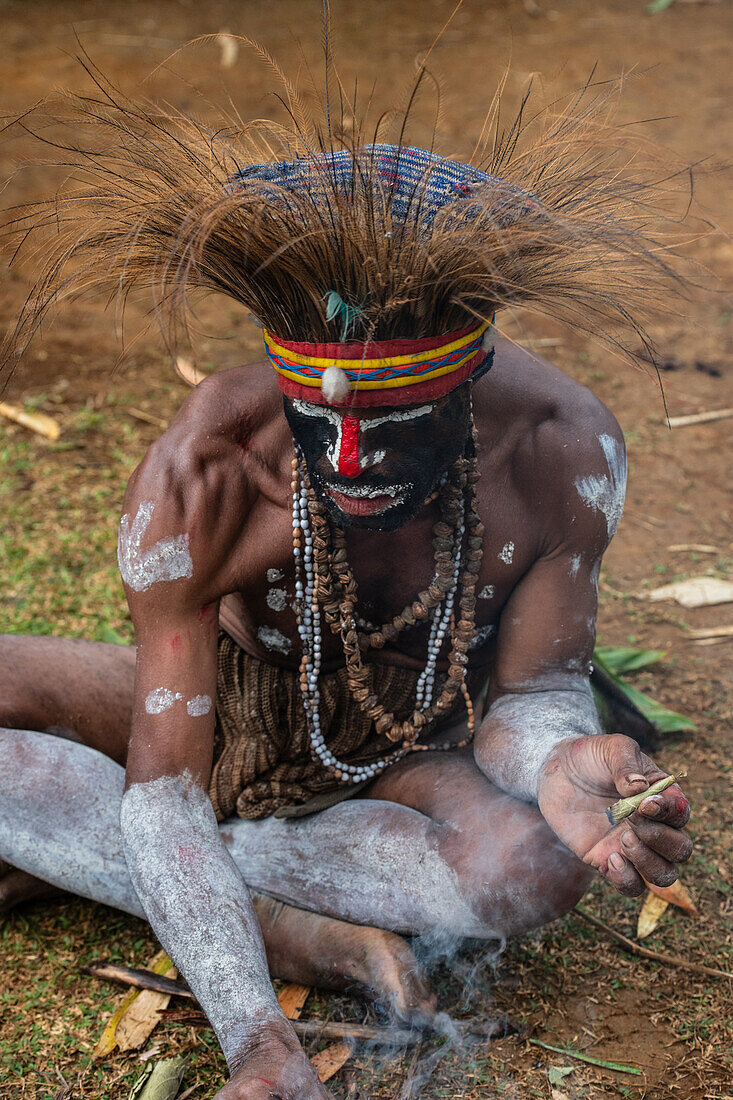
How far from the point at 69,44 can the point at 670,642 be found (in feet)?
23.9

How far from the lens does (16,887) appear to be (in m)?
2.44

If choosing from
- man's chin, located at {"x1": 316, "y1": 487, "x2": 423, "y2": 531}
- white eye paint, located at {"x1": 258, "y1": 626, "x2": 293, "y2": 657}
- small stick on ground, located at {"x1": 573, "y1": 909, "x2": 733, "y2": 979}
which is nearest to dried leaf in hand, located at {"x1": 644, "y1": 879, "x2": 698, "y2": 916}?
small stick on ground, located at {"x1": 573, "y1": 909, "x2": 733, "y2": 979}

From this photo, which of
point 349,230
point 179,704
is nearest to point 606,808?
point 179,704

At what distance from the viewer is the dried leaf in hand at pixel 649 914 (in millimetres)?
2428

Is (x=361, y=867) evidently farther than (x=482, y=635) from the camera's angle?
No

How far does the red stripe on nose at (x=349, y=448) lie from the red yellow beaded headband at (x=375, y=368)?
1.3 inches

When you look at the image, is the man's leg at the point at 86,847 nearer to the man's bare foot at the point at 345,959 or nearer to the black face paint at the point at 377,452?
the man's bare foot at the point at 345,959

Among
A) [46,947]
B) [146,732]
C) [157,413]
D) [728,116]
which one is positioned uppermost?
[728,116]

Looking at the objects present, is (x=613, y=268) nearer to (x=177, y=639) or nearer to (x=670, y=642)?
(x=177, y=639)

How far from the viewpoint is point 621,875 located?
173 centimetres

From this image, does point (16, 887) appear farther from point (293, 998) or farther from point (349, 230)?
point (349, 230)

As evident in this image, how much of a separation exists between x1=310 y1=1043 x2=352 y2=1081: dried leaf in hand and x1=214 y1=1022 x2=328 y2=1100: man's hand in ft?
1.17

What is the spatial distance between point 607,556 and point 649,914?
1610 millimetres

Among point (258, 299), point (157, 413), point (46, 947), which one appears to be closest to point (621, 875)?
point (258, 299)
